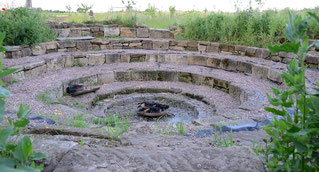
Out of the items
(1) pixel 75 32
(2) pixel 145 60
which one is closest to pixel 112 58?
(2) pixel 145 60

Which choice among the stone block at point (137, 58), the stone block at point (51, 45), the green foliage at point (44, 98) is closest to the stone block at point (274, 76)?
the stone block at point (137, 58)

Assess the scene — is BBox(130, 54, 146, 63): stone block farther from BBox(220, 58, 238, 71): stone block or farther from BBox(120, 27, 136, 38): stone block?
BBox(120, 27, 136, 38): stone block

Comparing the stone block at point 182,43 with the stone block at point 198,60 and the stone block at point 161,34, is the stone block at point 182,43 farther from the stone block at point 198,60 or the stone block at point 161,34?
the stone block at point 198,60

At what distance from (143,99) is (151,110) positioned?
863 millimetres

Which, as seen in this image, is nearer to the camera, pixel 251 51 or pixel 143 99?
pixel 143 99

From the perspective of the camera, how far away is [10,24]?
615cm

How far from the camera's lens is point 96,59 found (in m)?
6.88

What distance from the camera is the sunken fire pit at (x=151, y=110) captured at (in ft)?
15.3

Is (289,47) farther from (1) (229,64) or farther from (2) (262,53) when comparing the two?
(2) (262,53)

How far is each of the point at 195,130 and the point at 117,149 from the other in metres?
1.41

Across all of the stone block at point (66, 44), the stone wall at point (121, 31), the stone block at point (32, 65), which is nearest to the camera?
the stone block at point (32, 65)

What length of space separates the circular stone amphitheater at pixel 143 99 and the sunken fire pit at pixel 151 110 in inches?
4.3

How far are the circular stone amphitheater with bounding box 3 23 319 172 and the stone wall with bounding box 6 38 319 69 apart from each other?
0.03 metres

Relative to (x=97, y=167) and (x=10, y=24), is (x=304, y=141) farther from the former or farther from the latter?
(x=10, y=24)
